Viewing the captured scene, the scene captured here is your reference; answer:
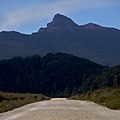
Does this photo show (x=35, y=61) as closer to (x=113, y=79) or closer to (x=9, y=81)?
(x=9, y=81)

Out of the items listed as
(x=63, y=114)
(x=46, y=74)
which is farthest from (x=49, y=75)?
(x=63, y=114)

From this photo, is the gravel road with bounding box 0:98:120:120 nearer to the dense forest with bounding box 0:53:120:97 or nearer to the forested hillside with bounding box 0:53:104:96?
the dense forest with bounding box 0:53:120:97

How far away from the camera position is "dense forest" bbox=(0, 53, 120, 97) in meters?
109

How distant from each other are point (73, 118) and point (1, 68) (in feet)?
358

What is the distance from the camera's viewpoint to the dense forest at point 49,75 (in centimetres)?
10856

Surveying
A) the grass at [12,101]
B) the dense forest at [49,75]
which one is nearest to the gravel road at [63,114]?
the grass at [12,101]

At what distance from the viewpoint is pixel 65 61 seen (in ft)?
446

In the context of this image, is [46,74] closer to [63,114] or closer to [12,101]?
[12,101]

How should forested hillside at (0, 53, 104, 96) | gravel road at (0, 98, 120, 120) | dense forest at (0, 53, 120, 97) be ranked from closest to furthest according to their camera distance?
gravel road at (0, 98, 120, 120)
dense forest at (0, 53, 120, 97)
forested hillside at (0, 53, 104, 96)

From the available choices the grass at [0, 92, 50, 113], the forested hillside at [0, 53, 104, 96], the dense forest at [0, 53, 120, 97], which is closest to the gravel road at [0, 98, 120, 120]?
the grass at [0, 92, 50, 113]

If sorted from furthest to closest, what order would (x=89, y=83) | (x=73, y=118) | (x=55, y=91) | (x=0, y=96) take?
(x=55, y=91) < (x=89, y=83) < (x=0, y=96) < (x=73, y=118)

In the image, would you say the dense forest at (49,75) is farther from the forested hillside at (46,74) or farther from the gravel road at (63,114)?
the gravel road at (63,114)

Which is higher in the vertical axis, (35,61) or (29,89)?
(35,61)

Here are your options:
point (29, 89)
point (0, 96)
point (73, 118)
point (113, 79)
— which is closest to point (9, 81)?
point (29, 89)
